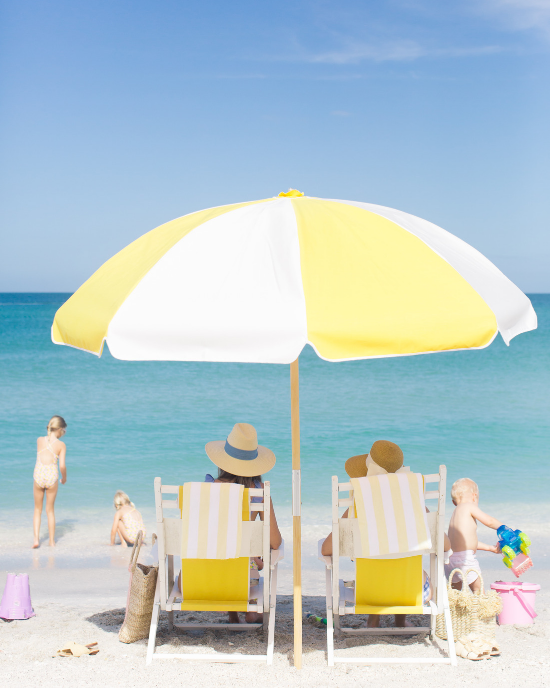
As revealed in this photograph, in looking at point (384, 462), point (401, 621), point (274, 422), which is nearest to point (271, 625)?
point (401, 621)

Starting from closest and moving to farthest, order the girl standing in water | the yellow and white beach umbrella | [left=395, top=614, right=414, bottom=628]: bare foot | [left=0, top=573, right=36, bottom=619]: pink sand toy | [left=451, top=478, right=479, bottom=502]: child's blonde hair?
the yellow and white beach umbrella
[left=395, top=614, right=414, bottom=628]: bare foot
[left=0, top=573, right=36, bottom=619]: pink sand toy
[left=451, top=478, right=479, bottom=502]: child's blonde hair
the girl standing in water

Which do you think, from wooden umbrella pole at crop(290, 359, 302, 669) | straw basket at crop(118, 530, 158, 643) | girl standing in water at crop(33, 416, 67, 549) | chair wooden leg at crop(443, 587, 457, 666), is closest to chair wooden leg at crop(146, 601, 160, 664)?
straw basket at crop(118, 530, 158, 643)

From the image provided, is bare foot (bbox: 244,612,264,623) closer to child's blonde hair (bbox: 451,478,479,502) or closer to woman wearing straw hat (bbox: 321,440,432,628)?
woman wearing straw hat (bbox: 321,440,432,628)

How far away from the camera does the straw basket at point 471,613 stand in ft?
11.9

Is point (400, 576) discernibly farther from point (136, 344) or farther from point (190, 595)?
point (136, 344)

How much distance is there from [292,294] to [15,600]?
2.76m

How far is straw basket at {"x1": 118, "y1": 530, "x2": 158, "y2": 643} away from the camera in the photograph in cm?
361

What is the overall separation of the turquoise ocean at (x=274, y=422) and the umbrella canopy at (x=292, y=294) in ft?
16.4

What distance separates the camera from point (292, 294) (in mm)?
2719

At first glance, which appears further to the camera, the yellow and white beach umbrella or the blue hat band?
the blue hat band

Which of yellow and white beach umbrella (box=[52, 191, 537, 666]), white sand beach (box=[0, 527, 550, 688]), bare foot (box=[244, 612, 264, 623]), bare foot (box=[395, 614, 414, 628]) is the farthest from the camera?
bare foot (box=[244, 612, 264, 623])

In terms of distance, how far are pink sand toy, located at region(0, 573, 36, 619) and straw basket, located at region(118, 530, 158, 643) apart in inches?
32.7

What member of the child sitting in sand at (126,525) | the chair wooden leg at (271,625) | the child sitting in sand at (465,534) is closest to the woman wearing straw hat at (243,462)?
the chair wooden leg at (271,625)

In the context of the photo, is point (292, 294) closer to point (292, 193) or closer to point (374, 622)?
point (292, 193)
